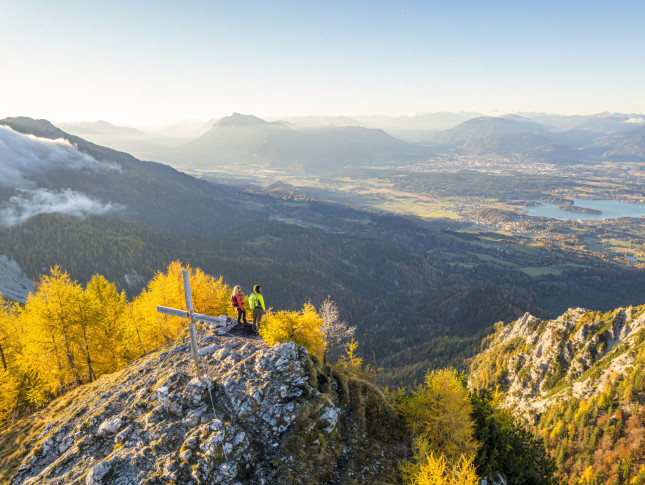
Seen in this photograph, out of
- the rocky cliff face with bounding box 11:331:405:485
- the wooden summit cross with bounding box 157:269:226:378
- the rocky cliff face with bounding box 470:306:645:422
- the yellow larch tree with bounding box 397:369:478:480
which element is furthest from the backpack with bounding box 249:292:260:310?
the rocky cliff face with bounding box 470:306:645:422

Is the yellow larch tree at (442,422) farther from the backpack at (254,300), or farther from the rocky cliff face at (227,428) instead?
the backpack at (254,300)

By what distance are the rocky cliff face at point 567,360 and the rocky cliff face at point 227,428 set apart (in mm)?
86691

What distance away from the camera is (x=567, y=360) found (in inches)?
3730

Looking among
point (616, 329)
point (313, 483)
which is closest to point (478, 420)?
point (313, 483)

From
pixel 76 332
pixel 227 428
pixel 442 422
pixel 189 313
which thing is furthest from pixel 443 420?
pixel 76 332

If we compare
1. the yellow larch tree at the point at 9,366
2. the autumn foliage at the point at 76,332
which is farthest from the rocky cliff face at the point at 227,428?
the yellow larch tree at the point at 9,366

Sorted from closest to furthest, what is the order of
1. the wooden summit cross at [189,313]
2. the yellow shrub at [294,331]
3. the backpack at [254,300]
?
the wooden summit cross at [189,313], the yellow shrub at [294,331], the backpack at [254,300]

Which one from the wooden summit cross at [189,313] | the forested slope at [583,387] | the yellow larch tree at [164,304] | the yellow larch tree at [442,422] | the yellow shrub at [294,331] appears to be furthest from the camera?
the forested slope at [583,387]

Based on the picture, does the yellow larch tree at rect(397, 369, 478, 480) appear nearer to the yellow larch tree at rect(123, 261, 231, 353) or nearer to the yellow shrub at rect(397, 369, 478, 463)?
the yellow shrub at rect(397, 369, 478, 463)

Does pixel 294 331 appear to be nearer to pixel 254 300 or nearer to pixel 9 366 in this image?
pixel 254 300

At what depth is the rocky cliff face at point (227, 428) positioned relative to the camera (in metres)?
19.4

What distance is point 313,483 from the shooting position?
1980 centimetres

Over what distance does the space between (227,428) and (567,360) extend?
370 feet

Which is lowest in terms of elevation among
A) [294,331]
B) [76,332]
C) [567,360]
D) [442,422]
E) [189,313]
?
[567,360]
